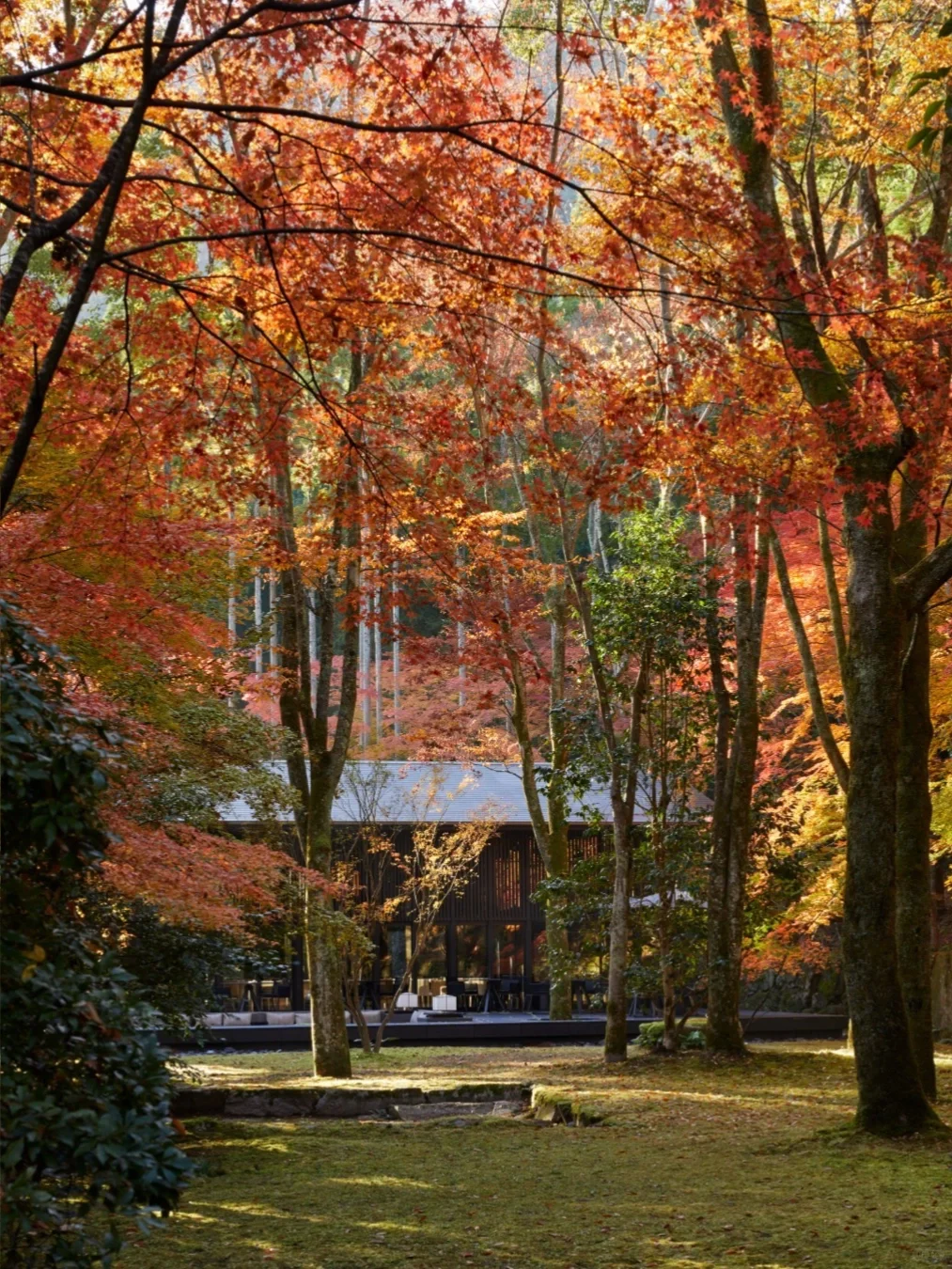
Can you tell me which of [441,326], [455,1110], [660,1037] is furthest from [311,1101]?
[441,326]

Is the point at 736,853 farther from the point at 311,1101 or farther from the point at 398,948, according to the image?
the point at 398,948

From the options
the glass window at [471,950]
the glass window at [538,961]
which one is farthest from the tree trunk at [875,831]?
the glass window at [471,950]

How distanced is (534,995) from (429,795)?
14.7ft

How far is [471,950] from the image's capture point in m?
23.7

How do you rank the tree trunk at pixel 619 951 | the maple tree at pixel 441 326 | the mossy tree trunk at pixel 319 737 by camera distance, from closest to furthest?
the maple tree at pixel 441 326 → the mossy tree trunk at pixel 319 737 → the tree trunk at pixel 619 951

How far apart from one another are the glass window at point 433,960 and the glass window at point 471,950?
1.00ft

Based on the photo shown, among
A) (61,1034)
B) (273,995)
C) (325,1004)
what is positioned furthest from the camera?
(273,995)

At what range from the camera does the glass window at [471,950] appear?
23.7m

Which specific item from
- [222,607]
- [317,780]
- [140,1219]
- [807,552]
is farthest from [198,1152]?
[222,607]

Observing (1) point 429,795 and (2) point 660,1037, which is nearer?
(2) point 660,1037

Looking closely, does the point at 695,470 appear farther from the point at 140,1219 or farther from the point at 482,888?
the point at 482,888

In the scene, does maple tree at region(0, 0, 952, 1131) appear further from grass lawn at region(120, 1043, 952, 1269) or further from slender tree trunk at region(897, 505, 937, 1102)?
grass lawn at region(120, 1043, 952, 1269)

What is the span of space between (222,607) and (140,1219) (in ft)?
75.0

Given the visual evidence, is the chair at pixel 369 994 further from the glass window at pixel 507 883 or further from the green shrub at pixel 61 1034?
the green shrub at pixel 61 1034
